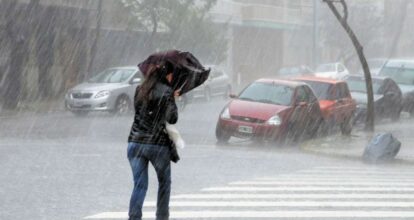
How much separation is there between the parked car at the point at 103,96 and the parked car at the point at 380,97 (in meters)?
6.82

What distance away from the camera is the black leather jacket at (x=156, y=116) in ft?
25.5

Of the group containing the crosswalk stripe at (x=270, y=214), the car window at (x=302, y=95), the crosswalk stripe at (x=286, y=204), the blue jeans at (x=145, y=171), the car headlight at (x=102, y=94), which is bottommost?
the car headlight at (x=102, y=94)

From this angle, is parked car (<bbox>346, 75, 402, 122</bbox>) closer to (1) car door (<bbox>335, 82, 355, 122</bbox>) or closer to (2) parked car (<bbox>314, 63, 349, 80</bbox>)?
(1) car door (<bbox>335, 82, 355, 122</bbox>)

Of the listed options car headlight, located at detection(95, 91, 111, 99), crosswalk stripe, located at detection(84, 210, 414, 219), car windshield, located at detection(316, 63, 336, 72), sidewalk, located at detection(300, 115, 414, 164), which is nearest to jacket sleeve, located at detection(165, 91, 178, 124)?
crosswalk stripe, located at detection(84, 210, 414, 219)

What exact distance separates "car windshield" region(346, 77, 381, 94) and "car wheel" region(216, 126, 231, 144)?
31.1 feet

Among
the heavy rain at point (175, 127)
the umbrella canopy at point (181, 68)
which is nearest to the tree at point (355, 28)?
the heavy rain at point (175, 127)

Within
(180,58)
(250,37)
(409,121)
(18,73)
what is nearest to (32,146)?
(180,58)

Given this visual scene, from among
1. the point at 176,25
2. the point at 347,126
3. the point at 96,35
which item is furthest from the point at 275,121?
the point at 176,25

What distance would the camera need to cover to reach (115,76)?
27.8 meters

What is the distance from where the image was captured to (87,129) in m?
22.0

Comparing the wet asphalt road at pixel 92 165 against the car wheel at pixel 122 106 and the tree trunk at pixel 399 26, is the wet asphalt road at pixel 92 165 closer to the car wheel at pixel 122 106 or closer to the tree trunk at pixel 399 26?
the car wheel at pixel 122 106

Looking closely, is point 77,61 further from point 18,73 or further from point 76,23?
point 18,73

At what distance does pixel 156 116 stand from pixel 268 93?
491 inches

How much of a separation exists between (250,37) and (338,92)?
33522mm
